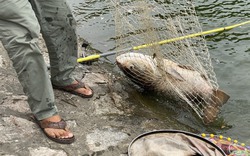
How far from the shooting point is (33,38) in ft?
11.3

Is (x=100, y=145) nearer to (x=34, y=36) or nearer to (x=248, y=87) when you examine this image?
(x=34, y=36)

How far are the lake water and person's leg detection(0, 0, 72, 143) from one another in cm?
192

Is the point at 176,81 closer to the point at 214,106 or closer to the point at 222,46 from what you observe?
the point at 214,106

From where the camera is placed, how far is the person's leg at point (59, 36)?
4016 millimetres

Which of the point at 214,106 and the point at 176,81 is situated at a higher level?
the point at 176,81

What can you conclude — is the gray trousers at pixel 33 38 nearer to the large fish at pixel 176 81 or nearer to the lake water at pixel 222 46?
the large fish at pixel 176 81

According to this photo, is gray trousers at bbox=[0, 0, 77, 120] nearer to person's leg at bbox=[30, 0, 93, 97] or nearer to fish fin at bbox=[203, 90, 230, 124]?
person's leg at bbox=[30, 0, 93, 97]

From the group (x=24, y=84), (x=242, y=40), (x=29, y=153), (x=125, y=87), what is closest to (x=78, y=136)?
(x=29, y=153)

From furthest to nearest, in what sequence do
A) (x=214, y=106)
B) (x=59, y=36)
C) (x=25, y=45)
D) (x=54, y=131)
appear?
(x=214, y=106) → (x=59, y=36) → (x=54, y=131) → (x=25, y=45)

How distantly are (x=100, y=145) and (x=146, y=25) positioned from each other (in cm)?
196

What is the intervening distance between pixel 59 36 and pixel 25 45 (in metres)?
0.90

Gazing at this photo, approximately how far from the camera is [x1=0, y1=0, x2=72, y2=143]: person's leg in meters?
3.34

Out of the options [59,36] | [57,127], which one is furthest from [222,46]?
[57,127]

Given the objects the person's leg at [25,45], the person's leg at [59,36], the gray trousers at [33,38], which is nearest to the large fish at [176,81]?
the person's leg at [59,36]
